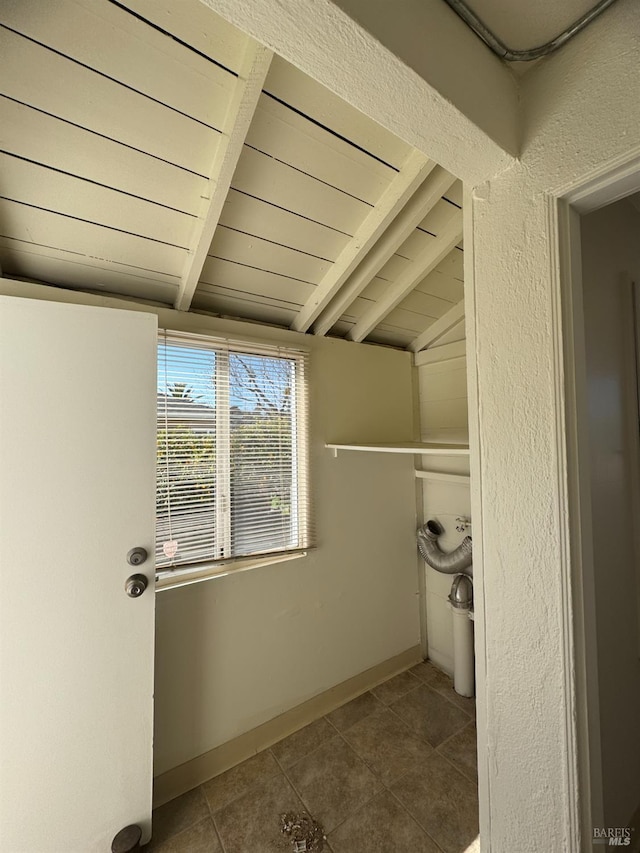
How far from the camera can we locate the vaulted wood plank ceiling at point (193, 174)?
75 centimetres

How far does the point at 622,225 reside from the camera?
121 centimetres

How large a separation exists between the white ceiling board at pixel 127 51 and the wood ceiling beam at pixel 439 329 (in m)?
1.51

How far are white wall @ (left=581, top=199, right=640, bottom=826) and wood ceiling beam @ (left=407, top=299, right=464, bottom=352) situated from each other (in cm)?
78

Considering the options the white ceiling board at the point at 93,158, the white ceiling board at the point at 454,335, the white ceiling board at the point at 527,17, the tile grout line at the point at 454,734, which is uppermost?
the white ceiling board at the point at 527,17

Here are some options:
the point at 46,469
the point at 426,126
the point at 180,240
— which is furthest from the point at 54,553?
the point at 426,126

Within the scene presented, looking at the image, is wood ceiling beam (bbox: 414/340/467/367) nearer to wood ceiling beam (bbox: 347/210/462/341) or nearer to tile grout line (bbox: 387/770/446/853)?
wood ceiling beam (bbox: 347/210/462/341)

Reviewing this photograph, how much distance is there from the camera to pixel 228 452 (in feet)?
5.23

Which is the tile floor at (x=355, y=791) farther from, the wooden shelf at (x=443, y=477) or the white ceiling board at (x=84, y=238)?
the white ceiling board at (x=84, y=238)

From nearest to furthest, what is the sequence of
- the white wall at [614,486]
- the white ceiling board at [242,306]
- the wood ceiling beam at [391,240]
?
the white wall at [614,486] < the wood ceiling beam at [391,240] < the white ceiling board at [242,306]

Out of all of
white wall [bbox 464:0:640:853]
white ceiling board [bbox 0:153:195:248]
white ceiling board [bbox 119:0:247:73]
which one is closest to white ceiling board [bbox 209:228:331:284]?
white ceiling board [bbox 0:153:195:248]

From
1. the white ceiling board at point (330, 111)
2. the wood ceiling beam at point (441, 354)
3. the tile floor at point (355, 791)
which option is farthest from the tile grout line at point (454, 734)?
the white ceiling board at point (330, 111)

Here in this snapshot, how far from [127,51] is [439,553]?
2374 mm

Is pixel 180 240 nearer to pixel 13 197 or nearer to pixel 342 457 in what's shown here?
pixel 13 197

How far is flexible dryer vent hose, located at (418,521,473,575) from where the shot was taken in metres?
1.85
